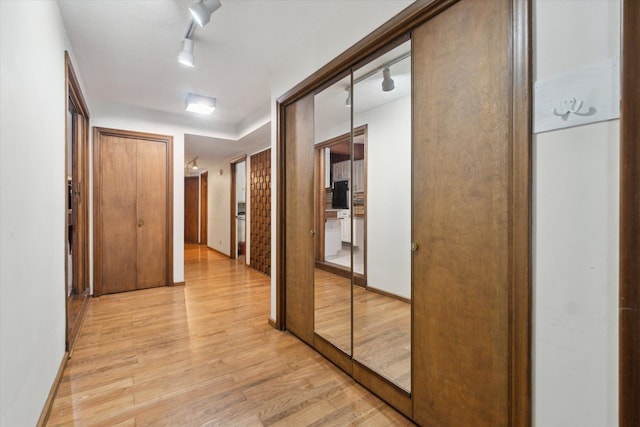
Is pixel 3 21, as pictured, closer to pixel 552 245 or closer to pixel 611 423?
pixel 552 245

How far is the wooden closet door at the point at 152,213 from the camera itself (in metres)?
3.96

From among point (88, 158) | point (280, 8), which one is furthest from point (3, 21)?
point (88, 158)

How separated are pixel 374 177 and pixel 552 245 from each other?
4.37ft

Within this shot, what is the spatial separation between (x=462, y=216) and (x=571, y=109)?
0.53 meters

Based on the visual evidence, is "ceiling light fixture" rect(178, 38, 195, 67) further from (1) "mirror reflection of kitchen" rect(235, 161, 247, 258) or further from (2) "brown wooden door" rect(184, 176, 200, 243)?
(2) "brown wooden door" rect(184, 176, 200, 243)

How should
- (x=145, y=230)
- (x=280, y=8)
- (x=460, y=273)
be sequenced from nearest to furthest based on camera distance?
(x=460, y=273) < (x=280, y=8) < (x=145, y=230)

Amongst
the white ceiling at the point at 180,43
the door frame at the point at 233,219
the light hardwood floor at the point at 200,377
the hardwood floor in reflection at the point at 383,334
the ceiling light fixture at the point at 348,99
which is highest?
the white ceiling at the point at 180,43

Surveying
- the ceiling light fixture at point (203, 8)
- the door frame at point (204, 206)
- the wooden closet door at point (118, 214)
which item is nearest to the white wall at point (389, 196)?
the ceiling light fixture at point (203, 8)

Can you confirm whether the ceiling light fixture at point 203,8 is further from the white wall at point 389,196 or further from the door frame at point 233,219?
the door frame at point 233,219

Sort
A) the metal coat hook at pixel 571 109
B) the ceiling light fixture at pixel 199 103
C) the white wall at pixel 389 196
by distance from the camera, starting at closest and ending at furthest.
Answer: the metal coat hook at pixel 571 109 → the white wall at pixel 389 196 → the ceiling light fixture at pixel 199 103

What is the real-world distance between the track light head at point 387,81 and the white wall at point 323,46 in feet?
0.83

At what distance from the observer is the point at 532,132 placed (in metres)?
1.03

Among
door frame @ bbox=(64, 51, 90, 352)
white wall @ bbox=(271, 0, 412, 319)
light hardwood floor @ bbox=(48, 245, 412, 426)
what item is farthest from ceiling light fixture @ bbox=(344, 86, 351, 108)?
door frame @ bbox=(64, 51, 90, 352)

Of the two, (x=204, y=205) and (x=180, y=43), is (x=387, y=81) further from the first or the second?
(x=204, y=205)
